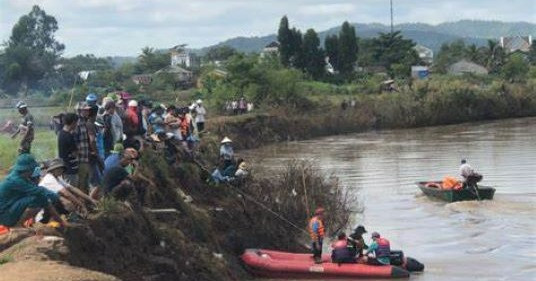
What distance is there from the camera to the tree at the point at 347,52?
9069 centimetres

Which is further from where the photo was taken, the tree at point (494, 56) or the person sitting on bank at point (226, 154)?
the tree at point (494, 56)

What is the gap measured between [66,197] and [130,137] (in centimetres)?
470

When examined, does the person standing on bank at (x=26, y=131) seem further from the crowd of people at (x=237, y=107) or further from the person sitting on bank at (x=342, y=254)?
the crowd of people at (x=237, y=107)

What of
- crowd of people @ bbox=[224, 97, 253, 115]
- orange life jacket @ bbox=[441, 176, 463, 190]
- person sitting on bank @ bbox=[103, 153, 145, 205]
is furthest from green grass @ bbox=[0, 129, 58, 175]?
crowd of people @ bbox=[224, 97, 253, 115]

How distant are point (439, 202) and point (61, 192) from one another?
18693 millimetres

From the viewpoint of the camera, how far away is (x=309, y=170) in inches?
906

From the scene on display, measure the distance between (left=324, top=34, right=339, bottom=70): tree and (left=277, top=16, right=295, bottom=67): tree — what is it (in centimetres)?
624

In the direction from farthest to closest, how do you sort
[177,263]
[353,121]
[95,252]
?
[353,121] < [177,263] < [95,252]

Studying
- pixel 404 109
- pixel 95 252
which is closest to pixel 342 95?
pixel 404 109

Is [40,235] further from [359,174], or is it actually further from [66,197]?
[359,174]

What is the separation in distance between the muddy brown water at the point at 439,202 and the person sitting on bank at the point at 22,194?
8.98 meters

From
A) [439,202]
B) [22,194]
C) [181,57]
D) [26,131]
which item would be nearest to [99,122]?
[26,131]

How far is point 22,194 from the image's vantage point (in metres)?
11.1

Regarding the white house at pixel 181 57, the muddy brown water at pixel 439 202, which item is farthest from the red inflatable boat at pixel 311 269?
the white house at pixel 181 57
